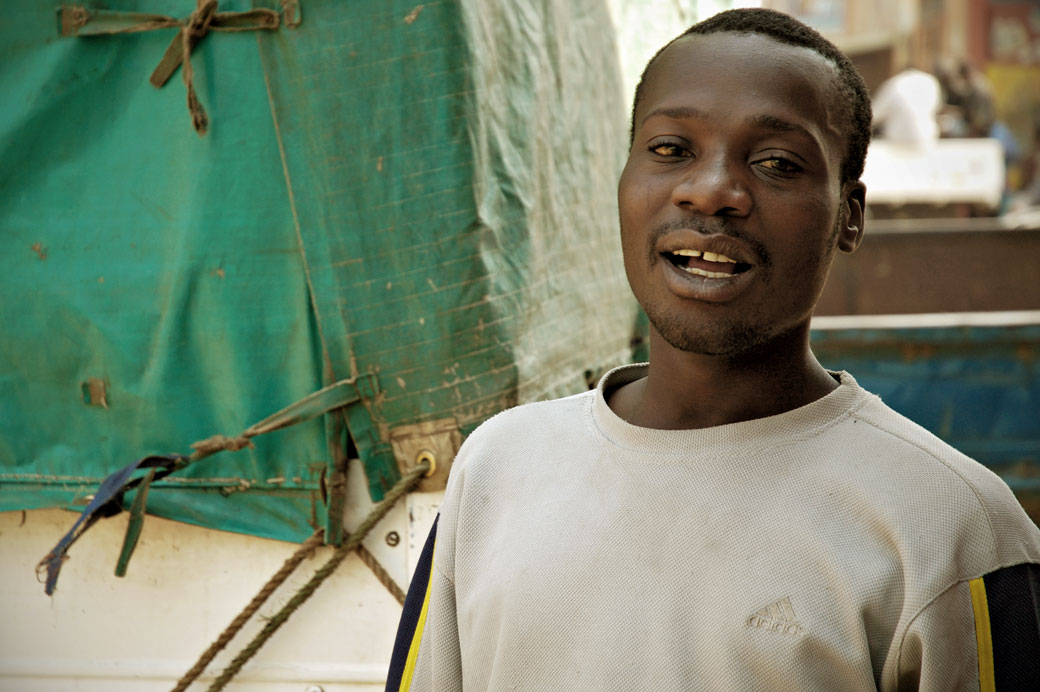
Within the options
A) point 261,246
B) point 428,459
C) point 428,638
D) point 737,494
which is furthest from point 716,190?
point 261,246

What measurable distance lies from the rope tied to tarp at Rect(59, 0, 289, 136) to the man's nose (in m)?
1.13

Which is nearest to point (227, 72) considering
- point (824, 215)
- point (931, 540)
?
point (824, 215)

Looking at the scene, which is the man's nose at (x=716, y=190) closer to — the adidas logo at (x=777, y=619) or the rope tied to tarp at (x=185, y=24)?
the adidas logo at (x=777, y=619)

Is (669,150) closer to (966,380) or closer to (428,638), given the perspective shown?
(428,638)

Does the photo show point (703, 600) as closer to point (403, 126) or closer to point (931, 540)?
point (931, 540)

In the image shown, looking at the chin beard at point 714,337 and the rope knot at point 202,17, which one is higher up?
the rope knot at point 202,17

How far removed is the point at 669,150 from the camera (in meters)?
1.33

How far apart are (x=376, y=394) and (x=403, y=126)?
21.1 inches

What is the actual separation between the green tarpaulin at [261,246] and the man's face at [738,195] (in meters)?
0.88

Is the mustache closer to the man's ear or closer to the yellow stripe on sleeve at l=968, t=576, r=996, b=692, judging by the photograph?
the man's ear

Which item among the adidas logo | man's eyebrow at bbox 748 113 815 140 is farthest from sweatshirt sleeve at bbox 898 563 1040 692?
man's eyebrow at bbox 748 113 815 140

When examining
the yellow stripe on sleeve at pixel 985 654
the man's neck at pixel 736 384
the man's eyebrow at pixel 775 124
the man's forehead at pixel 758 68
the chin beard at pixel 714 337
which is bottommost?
the yellow stripe on sleeve at pixel 985 654

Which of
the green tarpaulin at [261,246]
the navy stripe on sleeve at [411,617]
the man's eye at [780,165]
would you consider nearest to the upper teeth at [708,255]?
the man's eye at [780,165]

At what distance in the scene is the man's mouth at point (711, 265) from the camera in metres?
1.26
